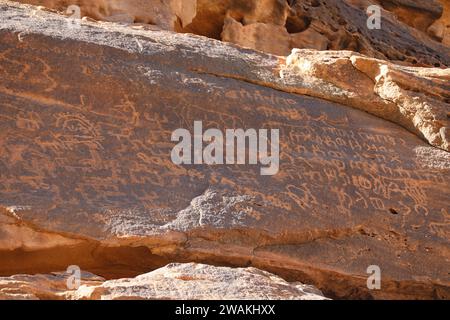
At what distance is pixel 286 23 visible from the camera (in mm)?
9164

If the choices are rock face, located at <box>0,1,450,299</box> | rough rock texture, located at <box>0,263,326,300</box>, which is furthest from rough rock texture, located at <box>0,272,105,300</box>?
rock face, located at <box>0,1,450,299</box>

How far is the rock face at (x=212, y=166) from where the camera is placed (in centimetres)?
482

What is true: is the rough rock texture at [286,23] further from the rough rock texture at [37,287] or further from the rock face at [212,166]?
the rough rock texture at [37,287]

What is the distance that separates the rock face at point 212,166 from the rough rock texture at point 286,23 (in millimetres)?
1580

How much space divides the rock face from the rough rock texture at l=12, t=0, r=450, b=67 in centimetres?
158

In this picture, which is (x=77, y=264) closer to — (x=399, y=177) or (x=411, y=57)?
(x=399, y=177)

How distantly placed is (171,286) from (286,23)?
5.49 m

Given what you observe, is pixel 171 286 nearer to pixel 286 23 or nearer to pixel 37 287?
pixel 37 287

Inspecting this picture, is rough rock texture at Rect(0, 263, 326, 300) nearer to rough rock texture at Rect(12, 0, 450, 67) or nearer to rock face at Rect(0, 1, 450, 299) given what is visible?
rock face at Rect(0, 1, 450, 299)

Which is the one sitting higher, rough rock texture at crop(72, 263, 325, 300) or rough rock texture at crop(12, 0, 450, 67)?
rough rock texture at crop(12, 0, 450, 67)

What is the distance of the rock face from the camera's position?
15.8 ft

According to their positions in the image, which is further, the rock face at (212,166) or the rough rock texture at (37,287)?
the rock face at (212,166)

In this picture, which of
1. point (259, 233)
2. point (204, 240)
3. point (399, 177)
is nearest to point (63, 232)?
point (204, 240)

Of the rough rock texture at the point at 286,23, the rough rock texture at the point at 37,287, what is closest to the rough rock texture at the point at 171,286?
the rough rock texture at the point at 37,287
